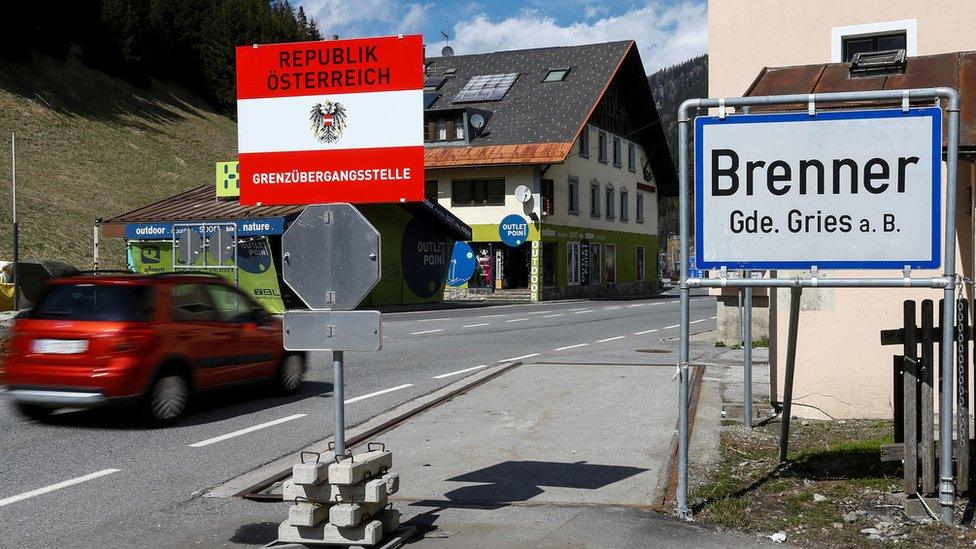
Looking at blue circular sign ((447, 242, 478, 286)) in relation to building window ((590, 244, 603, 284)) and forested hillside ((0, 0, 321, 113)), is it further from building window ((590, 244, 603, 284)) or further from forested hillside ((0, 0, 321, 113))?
forested hillside ((0, 0, 321, 113))

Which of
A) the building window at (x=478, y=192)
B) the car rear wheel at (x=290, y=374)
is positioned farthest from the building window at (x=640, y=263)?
the car rear wheel at (x=290, y=374)

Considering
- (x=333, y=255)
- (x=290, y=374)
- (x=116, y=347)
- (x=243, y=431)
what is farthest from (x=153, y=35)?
(x=333, y=255)

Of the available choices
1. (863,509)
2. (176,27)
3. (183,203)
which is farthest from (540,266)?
(176,27)

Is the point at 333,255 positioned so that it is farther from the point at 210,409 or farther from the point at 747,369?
the point at 210,409

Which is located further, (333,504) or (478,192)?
(478,192)

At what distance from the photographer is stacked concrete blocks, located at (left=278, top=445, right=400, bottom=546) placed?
5422mm

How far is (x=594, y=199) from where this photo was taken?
169 feet

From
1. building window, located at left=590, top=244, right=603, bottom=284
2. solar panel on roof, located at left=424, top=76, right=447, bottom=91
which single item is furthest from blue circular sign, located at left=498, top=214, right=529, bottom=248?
solar panel on roof, located at left=424, top=76, right=447, bottom=91

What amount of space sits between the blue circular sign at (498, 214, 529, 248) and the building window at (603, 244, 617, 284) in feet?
31.3

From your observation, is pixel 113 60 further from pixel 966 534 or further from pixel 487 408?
pixel 966 534

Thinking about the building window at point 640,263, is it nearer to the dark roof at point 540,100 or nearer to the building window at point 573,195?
the dark roof at point 540,100

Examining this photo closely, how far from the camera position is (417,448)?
8547mm

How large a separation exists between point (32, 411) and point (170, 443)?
229 centimetres

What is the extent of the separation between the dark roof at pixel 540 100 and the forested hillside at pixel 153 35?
88.2 feet
